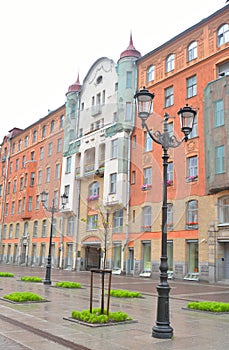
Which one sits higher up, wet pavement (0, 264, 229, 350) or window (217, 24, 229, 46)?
window (217, 24, 229, 46)

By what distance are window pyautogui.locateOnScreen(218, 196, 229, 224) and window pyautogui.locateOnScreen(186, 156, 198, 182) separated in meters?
3.08

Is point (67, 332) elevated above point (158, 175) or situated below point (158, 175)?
below

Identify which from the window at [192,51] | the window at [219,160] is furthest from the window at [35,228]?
the window at [219,160]

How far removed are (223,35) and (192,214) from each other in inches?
548

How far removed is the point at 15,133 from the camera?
66.7 meters

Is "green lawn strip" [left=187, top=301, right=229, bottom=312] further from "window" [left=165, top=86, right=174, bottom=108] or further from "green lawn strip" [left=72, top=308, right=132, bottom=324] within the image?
"window" [left=165, top=86, right=174, bottom=108]

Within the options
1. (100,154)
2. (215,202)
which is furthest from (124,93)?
(100,154)

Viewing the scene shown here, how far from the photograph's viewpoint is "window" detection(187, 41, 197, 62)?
32188 mm

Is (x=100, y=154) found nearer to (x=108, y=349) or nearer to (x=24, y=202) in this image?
(x=108, y=349)

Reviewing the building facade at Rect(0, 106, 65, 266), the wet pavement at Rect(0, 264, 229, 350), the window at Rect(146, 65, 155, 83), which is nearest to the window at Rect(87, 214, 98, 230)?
the wet pavement at Rect(0, 264, 229, 350)

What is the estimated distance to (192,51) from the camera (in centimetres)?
3253

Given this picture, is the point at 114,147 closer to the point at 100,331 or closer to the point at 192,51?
the point at 100,331

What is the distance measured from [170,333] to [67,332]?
226 cm

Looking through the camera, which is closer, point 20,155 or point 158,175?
point 158,175
